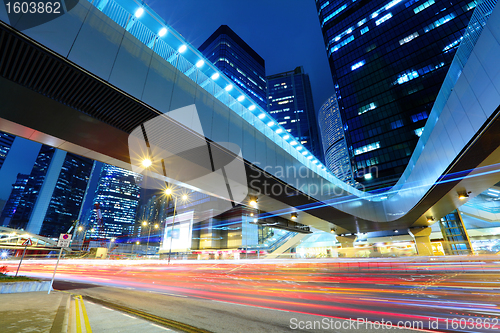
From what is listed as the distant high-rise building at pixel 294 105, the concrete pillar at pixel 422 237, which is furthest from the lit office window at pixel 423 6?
the distant high-rise building at pixel 294 105

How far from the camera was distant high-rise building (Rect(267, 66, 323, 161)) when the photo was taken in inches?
6934

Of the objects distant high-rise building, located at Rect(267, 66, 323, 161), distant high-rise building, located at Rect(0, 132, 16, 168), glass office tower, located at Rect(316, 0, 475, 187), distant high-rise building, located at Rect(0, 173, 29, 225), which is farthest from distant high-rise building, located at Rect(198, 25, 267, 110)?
distant high-rise building, located at Rect(0, 173, 29, 225)

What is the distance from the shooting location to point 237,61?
111750mm

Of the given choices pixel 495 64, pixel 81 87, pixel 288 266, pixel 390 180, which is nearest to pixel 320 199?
pixel 288 266

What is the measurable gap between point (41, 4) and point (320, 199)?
20.0 meters

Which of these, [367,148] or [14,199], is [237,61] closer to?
[367,148]

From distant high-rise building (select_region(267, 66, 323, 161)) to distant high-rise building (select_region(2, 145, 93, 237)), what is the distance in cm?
15900

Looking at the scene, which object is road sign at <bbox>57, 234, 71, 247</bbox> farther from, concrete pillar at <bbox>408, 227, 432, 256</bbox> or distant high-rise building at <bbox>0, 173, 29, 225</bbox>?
distant high-rise building at <bbox>0, 173, 29, 225</bbox>

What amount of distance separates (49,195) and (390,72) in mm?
200598

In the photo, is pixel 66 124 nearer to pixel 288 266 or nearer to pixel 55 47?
pixel 55 47

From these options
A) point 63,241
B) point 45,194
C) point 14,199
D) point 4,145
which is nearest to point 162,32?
point 63,241

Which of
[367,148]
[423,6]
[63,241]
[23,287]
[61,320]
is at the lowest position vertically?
[61,320]

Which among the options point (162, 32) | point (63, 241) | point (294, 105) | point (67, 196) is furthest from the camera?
point (294, 105)

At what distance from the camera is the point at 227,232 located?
44781 millimetres
